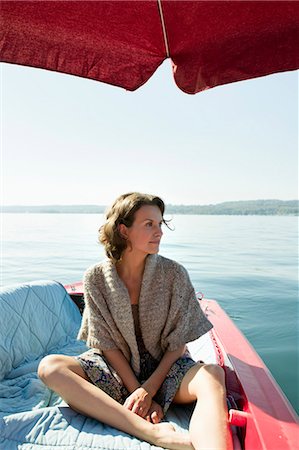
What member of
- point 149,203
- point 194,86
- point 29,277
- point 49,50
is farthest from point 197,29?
point 29,277

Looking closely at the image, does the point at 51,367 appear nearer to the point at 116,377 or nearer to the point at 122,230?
the point at 116,377

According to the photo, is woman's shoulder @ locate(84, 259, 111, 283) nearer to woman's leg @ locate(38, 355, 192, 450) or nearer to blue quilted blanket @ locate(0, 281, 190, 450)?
woman's leg @ locate(38, 355, 192, 450)

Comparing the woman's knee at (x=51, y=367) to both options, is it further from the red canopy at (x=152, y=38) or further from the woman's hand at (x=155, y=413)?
the red canopy at (x=152, y=38)

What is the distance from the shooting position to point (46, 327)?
230 centimetres

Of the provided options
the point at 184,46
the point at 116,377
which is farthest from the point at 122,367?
the point at 184,46

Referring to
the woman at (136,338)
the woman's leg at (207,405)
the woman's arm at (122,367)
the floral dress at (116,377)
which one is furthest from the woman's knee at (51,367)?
the woman's leg at (207,405)

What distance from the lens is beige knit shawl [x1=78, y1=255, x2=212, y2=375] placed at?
161 cm

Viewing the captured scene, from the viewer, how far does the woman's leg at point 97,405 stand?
4.09 ft

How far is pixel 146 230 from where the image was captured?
1.68 metres

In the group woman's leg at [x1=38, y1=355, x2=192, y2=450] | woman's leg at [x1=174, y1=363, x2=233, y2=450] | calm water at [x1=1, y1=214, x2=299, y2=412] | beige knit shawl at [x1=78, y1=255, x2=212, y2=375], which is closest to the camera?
woman's leg at [x1=174, y1=363, x2=233, y2=450]

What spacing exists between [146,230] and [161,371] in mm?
558

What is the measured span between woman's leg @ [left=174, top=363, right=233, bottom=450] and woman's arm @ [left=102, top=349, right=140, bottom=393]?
0.56 ft

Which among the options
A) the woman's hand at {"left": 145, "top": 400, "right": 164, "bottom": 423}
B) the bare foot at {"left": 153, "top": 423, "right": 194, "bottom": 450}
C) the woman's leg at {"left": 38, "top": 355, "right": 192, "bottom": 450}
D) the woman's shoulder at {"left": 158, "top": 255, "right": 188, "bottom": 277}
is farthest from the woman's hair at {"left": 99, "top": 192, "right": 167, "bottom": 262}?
the bare foot at {"left": 153, "top": 423, "right": 194, "bottom": 450}

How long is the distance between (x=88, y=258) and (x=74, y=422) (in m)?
6.22
